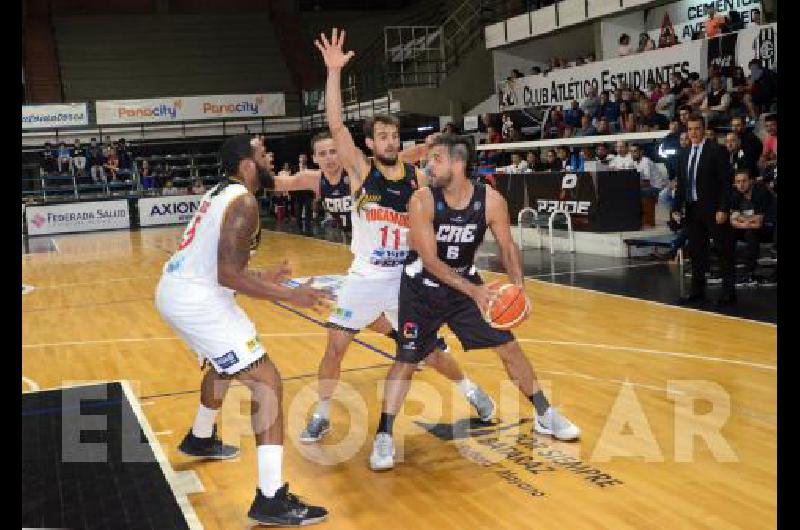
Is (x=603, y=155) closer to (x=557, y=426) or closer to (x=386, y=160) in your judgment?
(x=386, y=160)

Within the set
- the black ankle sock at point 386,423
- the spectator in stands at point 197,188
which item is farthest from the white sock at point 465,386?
the spectator in stands at point 197,188

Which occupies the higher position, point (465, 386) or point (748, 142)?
point (748, 142)

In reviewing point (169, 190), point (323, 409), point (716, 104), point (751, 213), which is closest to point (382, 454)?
point (323, 409)

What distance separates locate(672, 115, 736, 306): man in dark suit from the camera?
360 inches

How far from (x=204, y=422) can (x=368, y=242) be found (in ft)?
5.14

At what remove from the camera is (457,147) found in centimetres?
512

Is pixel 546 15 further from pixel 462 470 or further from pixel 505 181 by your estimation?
pixel 462 470

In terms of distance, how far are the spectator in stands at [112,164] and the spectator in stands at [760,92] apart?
1914 centimetres

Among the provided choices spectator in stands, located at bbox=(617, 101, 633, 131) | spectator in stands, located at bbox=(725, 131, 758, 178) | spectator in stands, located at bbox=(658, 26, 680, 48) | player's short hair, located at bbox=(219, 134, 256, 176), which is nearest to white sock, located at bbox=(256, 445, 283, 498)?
player's short hair, located at bbox=(219, 134, 256, 176)

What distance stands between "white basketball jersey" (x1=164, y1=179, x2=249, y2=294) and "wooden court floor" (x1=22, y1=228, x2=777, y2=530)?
4.19 feet

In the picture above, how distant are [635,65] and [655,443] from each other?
14.9 meters

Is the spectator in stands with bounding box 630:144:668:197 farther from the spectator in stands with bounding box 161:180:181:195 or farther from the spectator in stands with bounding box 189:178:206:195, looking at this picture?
the spectator in stands with bounding box 161:180:181:195
